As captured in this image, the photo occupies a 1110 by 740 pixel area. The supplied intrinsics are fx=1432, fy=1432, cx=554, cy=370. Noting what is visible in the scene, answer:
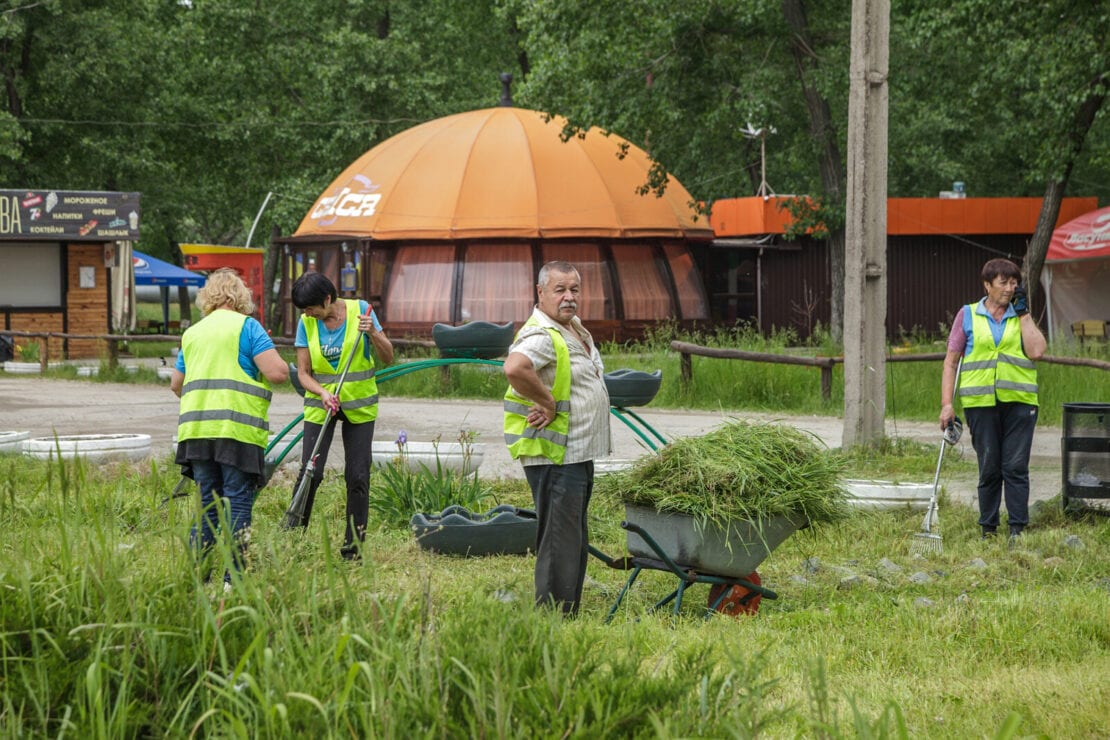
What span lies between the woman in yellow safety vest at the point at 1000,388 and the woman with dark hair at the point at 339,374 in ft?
11.8

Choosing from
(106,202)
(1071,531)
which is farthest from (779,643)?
(106,202)

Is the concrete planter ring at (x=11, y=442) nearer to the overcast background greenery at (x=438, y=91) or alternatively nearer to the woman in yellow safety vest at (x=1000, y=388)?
the woman in yellow safety vest at (x=1000, y=388)

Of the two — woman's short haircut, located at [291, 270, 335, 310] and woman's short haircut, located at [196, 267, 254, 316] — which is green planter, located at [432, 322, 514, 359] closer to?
woman's short haircut, located at [291, 270, 335, 310]

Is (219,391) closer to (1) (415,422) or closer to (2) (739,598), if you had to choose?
(2) (739,598)

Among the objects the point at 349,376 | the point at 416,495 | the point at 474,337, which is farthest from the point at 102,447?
the point at 349,376

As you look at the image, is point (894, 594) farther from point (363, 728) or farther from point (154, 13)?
point (154, 13)

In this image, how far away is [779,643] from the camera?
582cm

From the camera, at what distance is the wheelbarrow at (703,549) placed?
6.48m

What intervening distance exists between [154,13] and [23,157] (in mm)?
6514

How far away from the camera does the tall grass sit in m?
3.64

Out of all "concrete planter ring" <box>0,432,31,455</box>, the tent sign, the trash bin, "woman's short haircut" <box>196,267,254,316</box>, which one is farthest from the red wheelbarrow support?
the tent sign

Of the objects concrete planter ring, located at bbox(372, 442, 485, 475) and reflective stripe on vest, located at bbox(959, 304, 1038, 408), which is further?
concrete planter ring, located at bbox(372, 442, 485, 475)

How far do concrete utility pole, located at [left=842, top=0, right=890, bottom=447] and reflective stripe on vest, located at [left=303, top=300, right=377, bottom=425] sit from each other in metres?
5.47

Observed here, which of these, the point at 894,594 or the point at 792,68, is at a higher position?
the point at 792,68
